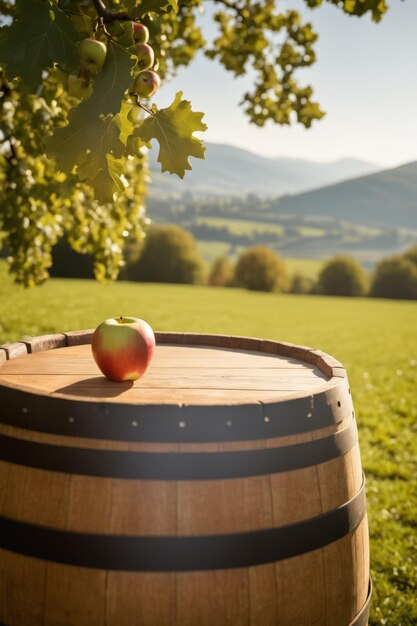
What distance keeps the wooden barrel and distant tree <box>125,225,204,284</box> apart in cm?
5943

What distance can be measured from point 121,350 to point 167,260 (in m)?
60.5

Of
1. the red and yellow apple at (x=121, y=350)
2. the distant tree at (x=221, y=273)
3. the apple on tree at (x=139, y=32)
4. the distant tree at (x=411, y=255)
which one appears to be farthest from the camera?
the distant tree at (x=411, y=255)

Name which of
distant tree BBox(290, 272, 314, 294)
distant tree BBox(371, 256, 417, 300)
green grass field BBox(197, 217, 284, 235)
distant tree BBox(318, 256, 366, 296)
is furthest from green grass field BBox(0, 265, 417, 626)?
green grass field BBox(197, 217, 284, 235)

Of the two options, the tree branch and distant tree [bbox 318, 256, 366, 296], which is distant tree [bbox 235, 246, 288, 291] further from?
the tree branch

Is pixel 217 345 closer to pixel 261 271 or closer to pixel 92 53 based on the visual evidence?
pixel 92 53

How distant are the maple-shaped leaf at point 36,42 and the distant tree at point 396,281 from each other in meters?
66.0

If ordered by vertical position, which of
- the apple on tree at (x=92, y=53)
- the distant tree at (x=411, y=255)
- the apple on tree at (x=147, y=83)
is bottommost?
the apple on tree at (x=147, y=83)

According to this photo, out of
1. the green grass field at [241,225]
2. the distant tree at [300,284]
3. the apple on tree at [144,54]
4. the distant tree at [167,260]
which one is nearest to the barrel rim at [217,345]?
the apple on tree at [144,54]

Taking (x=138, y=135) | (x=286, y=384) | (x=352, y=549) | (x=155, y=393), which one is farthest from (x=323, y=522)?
(x=138, y=135)

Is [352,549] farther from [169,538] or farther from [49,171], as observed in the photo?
[49,171]

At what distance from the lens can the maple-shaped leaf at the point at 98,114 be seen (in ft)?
6.38

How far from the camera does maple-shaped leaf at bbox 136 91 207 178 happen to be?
2.01 m

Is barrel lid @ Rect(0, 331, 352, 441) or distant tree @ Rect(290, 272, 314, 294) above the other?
barrel lid @ Rect(0, 331, 352, 441)

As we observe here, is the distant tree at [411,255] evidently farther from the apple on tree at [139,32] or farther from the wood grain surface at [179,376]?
the apple on tree at [139,32]
